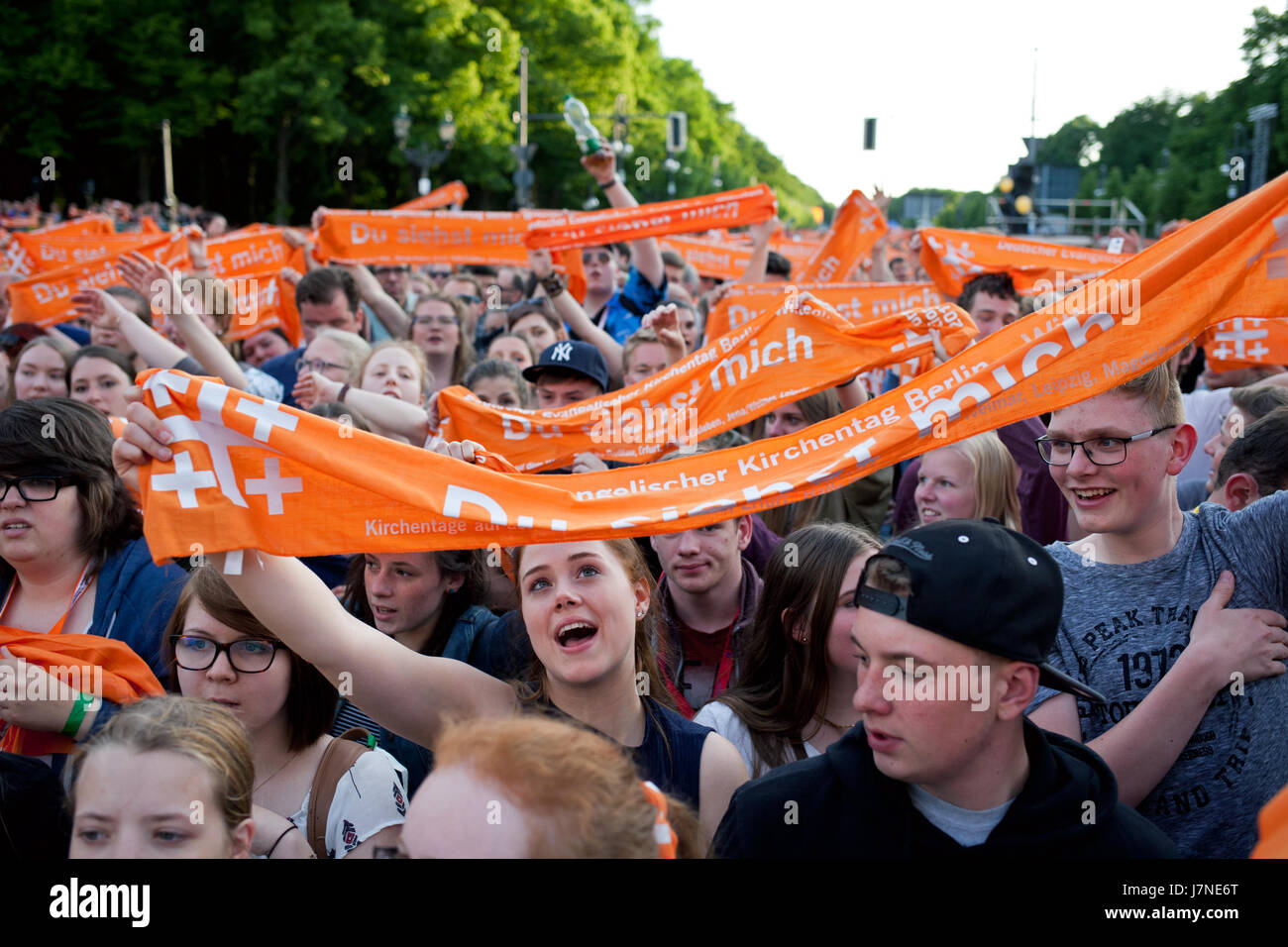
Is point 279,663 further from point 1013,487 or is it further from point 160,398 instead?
point 1013,487

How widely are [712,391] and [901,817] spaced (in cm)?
307

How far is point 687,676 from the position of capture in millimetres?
3969

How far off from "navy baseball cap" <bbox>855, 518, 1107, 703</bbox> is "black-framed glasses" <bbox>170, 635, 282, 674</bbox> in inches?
65.2

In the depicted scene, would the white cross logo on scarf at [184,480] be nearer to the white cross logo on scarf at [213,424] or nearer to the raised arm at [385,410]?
the white cross logo on scarf at [213,424]

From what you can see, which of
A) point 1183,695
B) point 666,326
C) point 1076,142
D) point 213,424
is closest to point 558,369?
point 666,326

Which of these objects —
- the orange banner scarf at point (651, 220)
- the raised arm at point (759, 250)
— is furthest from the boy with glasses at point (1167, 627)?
the raised arm at point (759, 250)

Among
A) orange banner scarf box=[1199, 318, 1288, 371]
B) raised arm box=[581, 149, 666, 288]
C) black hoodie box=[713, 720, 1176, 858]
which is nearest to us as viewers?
black hoodie box=[713, 720, 1176, 858]

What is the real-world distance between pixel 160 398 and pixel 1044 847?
6.72 ft

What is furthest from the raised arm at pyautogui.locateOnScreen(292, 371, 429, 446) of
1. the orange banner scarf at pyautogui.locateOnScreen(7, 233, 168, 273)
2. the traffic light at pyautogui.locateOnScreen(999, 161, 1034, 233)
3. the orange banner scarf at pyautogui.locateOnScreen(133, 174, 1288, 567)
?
the traffic light at pyautogui.locateOnScreen(999, 161, 1034, 233)

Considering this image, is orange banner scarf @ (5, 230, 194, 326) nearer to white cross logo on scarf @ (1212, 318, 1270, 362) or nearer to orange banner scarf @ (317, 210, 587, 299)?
orange banner scarf @ (317, 210, 587, 299)

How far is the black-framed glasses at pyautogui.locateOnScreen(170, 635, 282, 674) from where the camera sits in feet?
10.3

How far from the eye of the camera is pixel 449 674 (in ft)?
9.48

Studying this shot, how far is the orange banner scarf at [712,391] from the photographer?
4.93 metres
